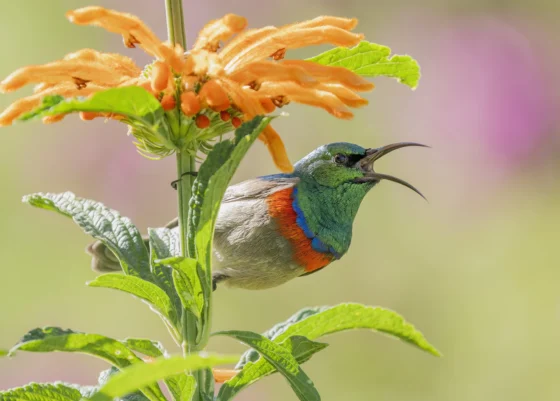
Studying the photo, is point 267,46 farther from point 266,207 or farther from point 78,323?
point 78,323

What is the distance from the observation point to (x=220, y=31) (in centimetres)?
131

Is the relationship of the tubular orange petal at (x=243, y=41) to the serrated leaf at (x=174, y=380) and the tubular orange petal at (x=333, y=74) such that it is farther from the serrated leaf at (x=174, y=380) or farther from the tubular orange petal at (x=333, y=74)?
the serrated leaf at (x=174, y=380)

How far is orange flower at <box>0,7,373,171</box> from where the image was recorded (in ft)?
3.97

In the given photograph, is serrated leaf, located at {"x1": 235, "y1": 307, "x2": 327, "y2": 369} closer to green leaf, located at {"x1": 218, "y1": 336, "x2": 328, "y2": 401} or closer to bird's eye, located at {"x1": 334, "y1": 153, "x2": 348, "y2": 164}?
green leaf, located at {"x1": 218, "y1": 336, "x2": 328, "y2": 401}

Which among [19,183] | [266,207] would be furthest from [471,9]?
[266,207]

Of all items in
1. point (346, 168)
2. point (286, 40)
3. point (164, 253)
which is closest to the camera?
point (286, 40)

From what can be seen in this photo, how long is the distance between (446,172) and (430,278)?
2.35ft

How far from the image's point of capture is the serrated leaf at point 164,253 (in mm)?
1341

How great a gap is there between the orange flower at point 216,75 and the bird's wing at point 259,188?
768mm

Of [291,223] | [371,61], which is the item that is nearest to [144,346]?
A: [371,61]

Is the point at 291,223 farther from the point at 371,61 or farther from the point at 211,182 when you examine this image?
the point at 211,182

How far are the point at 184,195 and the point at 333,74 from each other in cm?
30

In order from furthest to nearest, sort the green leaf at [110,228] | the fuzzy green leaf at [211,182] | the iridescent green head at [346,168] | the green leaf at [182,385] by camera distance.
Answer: the iridescent green head at [346,168], the green leaf at [110,228], the green leaf at [182,385], the fuzzy green leaf at [211,182]

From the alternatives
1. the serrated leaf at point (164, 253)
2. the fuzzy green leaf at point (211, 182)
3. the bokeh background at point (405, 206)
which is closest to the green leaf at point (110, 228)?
the serrated leaf at point (164, 253)
